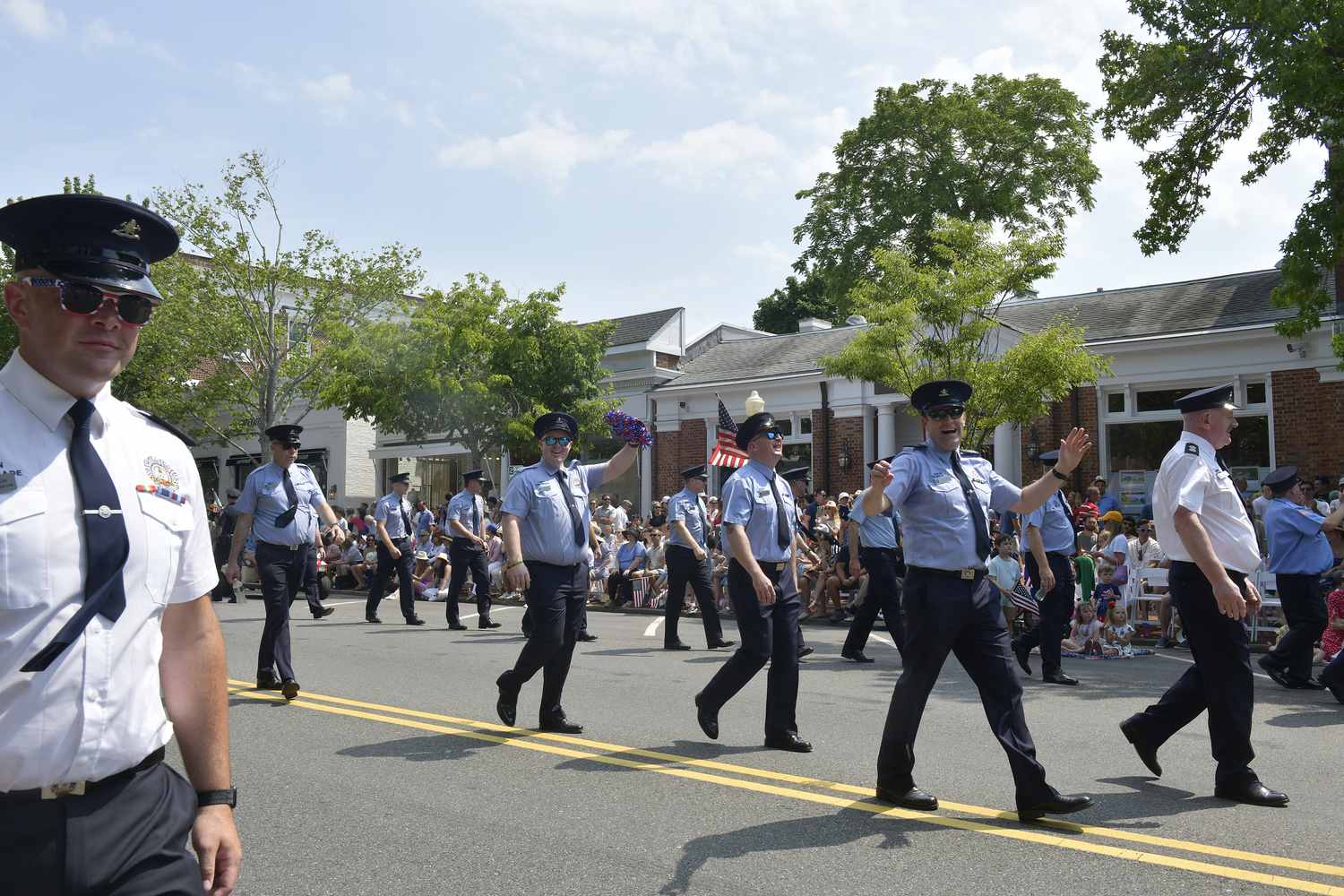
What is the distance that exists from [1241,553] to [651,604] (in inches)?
523

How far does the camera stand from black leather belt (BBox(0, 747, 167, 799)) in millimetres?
2000

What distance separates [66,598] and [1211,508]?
5576 millimetres

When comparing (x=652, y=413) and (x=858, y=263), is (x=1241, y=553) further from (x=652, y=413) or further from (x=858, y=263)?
(x=858, y=263)

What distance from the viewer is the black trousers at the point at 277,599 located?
8.63 metres

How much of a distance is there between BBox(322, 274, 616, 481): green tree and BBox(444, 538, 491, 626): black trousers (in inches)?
433

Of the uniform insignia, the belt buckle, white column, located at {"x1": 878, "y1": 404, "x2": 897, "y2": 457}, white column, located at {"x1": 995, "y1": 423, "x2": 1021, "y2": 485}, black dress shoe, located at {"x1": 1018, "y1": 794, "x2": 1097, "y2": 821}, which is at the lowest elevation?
black dress shoe, located at {"x1": 1018, "y1": 794, "x2": 1097, "y2": 821}

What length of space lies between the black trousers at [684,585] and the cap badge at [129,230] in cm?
1000

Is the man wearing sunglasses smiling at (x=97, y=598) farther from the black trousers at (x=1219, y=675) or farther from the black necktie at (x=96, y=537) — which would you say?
the black trousers at (x=1219, y=675)

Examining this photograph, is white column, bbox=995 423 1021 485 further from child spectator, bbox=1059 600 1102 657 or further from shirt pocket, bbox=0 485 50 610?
shirt pocket, bbox=0 485 50 610

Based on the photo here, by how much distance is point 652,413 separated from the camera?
3114 cm

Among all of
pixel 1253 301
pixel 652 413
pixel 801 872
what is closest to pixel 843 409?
pixel 652 413

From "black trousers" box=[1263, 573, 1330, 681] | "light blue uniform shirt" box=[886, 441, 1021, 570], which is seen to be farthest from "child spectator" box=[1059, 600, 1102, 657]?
"light blue uniform shirt" box=[886, 441, 1021, 570]

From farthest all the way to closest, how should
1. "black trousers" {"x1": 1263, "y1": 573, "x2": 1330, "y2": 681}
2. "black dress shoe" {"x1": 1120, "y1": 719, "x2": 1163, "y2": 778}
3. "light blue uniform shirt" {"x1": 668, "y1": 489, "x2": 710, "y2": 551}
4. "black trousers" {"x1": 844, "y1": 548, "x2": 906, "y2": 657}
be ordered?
"light blue uniform shirt" {"x1": 668, "y1": 489, "x2": 710, "y2": 551} → "black trousers" {"x1": 844, "y1": 548, "x2": 906, "y2": 657} → "black trousers" {"x1": 1263, "y1": 573, "x2": 1330, "y2": 681} → "black dress shoe" {"x1": 1120, "y1": 719, "x2": 1163, "y2": 778}

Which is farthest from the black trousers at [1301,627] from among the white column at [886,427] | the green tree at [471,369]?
the green tree at [471,369]
